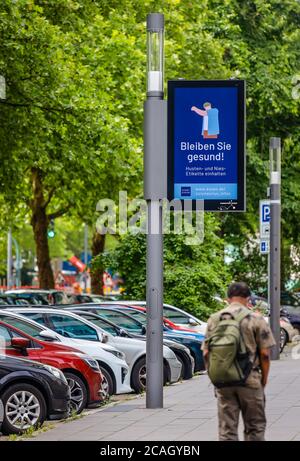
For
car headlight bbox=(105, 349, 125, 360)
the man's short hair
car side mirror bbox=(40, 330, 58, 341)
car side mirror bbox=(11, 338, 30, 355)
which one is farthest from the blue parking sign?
the man's short hair

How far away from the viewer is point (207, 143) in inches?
717

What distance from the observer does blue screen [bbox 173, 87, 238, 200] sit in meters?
18.2

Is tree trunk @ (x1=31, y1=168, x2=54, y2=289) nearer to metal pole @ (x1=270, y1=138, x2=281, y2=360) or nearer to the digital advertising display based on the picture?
metal pole @ (x1=270, y1=138, x2=281, y2=360)

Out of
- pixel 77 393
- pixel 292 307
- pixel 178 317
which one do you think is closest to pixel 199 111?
pixel 77 393

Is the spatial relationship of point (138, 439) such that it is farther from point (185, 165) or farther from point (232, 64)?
point (232, 64)

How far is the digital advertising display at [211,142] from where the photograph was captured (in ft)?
59.6

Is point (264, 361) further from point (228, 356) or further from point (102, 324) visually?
point (102, 324)

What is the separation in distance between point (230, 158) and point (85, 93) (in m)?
13.3

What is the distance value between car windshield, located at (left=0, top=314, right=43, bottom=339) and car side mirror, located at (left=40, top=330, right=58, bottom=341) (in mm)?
137

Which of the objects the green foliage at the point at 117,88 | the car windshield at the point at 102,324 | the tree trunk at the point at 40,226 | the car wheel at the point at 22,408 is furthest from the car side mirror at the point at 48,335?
the tree trunk at the point at 40,226

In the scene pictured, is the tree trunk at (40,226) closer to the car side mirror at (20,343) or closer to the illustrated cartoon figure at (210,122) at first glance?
the illustrated cartoon figure at (210,122)

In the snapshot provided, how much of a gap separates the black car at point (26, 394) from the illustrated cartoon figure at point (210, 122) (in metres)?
4.17

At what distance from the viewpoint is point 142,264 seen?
32.7 m
